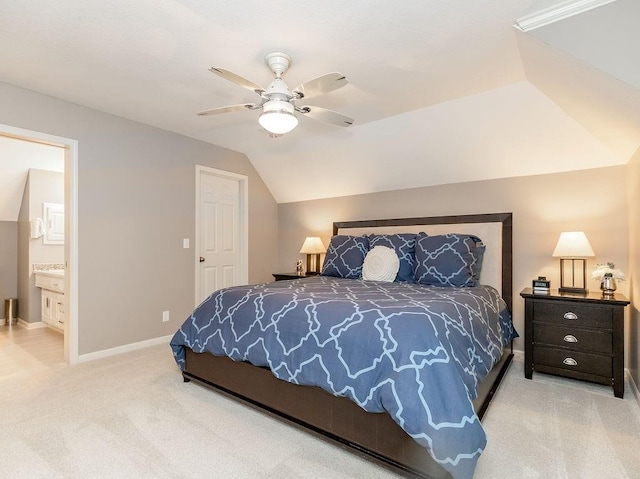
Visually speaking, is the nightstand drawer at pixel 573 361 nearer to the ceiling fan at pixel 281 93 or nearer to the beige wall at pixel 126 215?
the ceiling fan at pixel 281 93

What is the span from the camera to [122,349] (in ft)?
11.7

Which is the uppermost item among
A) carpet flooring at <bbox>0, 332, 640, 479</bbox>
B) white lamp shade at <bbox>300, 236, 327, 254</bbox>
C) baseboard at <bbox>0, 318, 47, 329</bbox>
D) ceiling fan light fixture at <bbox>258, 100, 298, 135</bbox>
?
ceiling fan light fixture at <bbox>258, 100, 298, 135</bbox>

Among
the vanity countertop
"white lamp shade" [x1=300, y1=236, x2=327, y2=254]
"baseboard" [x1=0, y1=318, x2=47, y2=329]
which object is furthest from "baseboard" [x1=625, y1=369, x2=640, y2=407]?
"baseboard" [x1=0, y1=318, x2=47, y2=329]

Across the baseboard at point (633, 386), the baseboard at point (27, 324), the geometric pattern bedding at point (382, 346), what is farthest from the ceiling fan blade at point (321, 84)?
the baseboard at point (27, 324)

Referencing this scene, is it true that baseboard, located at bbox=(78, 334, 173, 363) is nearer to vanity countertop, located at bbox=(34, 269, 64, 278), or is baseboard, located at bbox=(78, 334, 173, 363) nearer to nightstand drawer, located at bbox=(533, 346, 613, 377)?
vanity countertop, located at bbox=(34, 269, 64, 278)

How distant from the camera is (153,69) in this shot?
2604 millimetres

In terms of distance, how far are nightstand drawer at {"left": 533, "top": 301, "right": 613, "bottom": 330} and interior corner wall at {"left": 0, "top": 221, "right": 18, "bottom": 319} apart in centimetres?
654

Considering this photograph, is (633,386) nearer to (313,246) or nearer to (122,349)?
(313,246)

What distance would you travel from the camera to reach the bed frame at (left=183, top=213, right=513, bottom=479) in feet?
5.29

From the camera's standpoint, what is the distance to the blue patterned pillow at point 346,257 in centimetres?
374

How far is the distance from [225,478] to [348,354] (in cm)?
83

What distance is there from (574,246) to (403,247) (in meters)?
1.45

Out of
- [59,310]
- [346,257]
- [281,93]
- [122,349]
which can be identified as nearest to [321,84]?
[281,93]

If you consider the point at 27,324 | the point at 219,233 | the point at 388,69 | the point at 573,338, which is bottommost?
the point at 27,324
